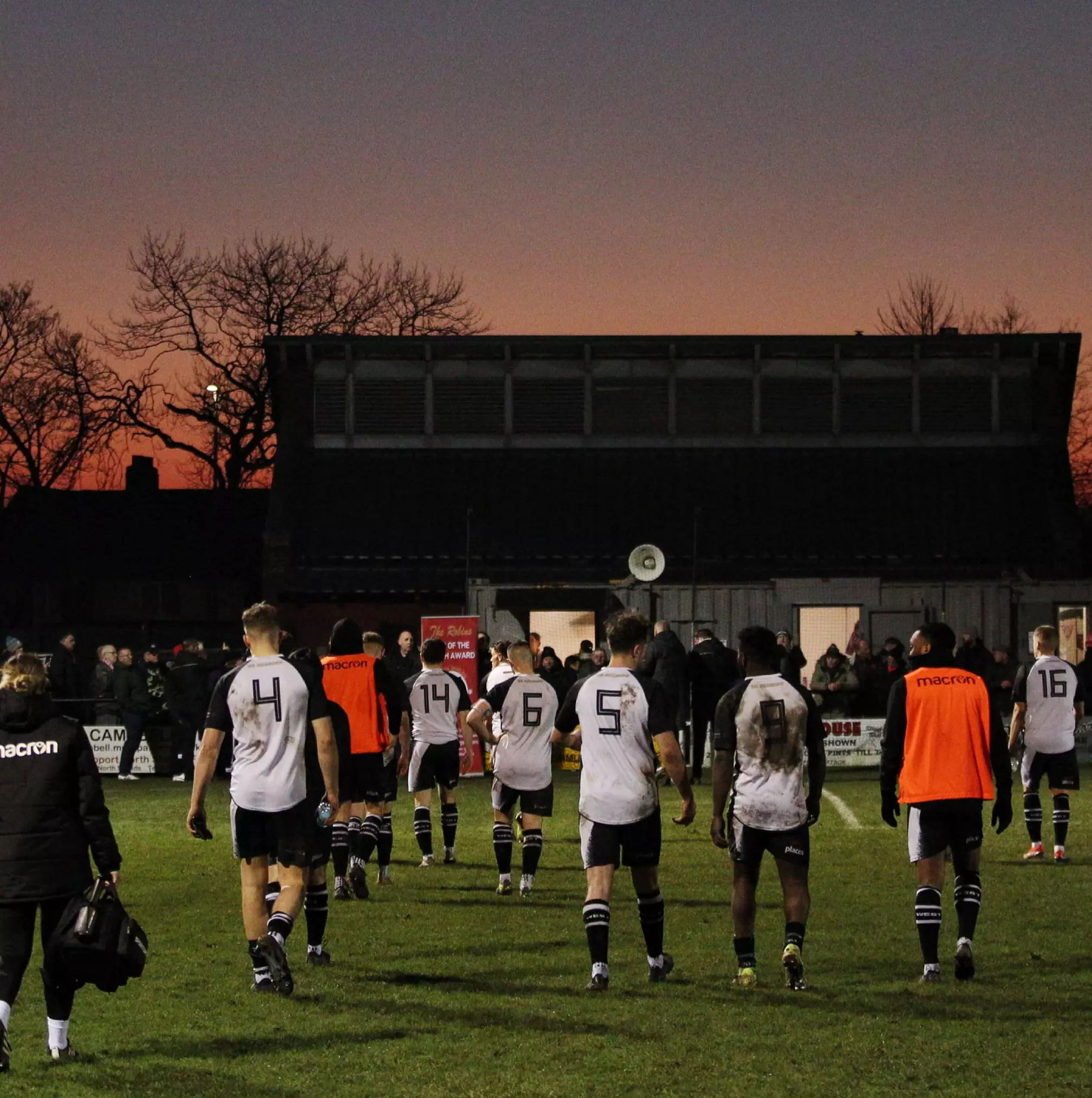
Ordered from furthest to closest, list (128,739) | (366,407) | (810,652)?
1. (366,407)
2. (810,652)
3. (128,739)

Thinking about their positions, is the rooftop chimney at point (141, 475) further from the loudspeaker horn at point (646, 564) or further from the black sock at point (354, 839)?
the black sock at point (354, 839)

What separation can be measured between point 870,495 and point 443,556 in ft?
31.5

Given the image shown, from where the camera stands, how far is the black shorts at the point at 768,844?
9.98 meters

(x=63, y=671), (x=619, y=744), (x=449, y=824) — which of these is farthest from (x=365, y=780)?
(x=63, y=671)

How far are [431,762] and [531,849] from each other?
170 centimetres

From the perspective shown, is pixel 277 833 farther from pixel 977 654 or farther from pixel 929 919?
pixel 977 654

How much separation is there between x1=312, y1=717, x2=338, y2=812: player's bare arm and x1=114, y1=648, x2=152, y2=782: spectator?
18.3 meters

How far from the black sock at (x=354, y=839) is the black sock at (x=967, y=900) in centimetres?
548

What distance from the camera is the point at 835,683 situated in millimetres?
29938

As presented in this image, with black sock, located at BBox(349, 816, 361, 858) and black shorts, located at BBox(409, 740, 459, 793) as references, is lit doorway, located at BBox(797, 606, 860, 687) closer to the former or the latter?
black shorts, located at BBox(409, 740, 459, 793)

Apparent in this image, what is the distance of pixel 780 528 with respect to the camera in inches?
1629

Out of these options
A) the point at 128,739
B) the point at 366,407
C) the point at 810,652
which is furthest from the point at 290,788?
the point at 366,407

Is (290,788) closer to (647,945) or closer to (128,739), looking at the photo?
(647,945)

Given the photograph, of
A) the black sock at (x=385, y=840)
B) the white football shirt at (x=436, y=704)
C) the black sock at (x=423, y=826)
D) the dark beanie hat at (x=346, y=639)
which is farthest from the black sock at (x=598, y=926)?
the black sock at (x=423, y=826)
